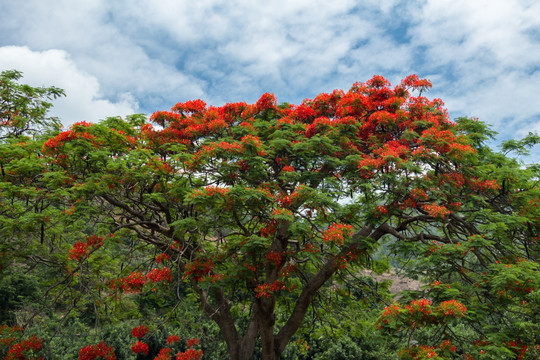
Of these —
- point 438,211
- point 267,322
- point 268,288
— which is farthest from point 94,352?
point 438,211

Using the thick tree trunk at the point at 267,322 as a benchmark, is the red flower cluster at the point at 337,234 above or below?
above

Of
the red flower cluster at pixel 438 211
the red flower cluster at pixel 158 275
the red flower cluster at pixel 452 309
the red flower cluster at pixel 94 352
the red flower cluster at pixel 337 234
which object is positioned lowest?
the red flower cluster at pixel 94 352

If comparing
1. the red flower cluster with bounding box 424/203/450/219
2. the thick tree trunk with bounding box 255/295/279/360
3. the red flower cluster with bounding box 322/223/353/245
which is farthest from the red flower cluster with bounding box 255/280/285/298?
the red flower cluster with bounding box 424/203/450/219

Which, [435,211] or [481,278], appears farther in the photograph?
[435,211]

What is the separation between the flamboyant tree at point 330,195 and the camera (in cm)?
726

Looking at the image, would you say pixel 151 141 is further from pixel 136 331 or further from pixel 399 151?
pixel 399 151

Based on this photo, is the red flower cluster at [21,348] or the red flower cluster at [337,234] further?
the red flower cluster at [21,348]

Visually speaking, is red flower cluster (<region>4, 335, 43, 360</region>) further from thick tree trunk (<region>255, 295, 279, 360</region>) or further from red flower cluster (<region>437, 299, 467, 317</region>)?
red flower cluster (<region>437, 299, 467, 317</region>)

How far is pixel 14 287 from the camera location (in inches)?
750

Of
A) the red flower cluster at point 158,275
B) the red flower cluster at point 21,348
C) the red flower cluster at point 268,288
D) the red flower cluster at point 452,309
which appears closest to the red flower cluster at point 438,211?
the red flower cluster at point 452,309

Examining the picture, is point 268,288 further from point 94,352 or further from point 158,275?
point 94,352

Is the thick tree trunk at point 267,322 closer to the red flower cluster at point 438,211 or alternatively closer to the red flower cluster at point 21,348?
the red flower cluster at point 438,211

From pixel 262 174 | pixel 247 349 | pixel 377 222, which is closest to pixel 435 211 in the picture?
pixel 377 222

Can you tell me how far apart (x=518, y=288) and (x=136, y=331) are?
9595mm
